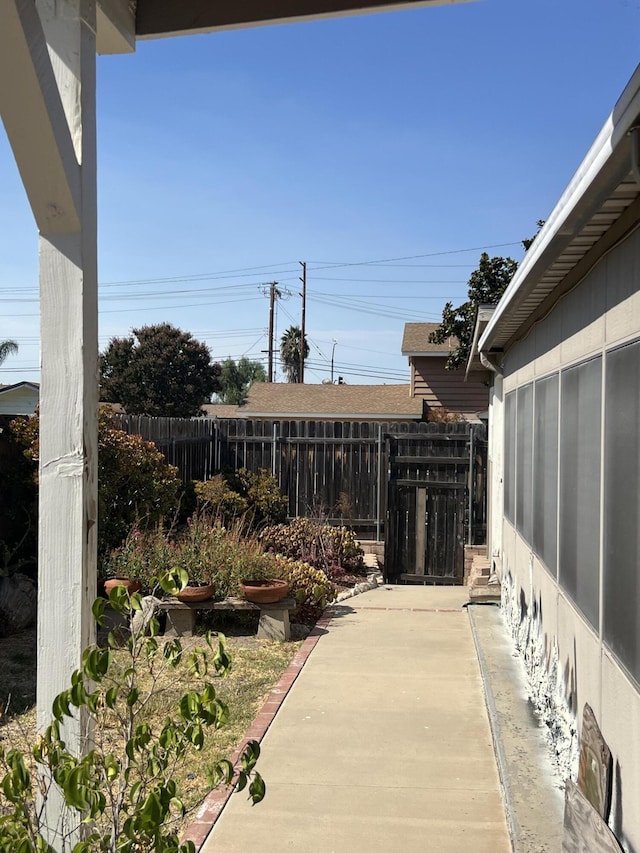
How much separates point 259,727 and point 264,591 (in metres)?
2.33

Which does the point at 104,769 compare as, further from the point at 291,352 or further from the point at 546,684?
the point at 291,352

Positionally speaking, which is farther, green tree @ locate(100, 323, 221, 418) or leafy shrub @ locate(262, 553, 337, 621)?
green tree @ locate(100, 323, 221, 418)

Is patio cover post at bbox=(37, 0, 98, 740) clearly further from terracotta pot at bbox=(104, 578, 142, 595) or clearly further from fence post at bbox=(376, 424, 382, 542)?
fence post at bbox=(376, 424, 382, 542)

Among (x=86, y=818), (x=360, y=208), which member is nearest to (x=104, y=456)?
(x=86, y=818)

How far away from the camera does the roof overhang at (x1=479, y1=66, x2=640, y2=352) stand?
227cm

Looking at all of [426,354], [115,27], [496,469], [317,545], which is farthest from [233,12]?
[426,354]

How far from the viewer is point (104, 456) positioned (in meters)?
8.82

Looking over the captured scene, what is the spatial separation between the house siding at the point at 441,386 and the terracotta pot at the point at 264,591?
49.4 ft

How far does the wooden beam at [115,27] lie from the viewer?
97.7 inches

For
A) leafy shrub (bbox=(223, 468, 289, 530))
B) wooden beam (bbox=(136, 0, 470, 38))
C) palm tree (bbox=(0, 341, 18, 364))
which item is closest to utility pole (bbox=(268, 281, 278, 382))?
palm tree (bbox=(0, 341, 18, 364))

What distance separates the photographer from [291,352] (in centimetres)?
6031

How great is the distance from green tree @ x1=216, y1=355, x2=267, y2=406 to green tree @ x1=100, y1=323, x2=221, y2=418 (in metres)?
26.7

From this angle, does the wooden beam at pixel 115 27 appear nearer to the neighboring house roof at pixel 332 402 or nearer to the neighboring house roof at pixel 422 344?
the neighboring house roof at pixel 422 344

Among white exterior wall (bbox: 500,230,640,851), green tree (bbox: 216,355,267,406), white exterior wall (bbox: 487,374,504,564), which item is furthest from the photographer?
green tree (bbox: 216,355,267,406)
